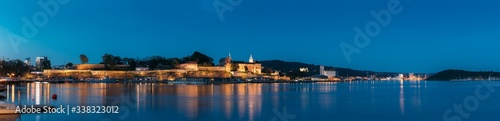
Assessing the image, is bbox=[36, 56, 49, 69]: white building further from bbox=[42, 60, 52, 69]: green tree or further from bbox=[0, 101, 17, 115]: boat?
bbox=[0, 101, 17, 115]: boat

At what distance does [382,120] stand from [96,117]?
1083cm

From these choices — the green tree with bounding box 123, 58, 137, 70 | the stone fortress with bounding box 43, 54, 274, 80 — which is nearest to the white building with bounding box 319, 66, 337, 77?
the stone fortress with bounding box 43, 54, 274, 80

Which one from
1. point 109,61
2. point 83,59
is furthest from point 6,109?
point 83,59

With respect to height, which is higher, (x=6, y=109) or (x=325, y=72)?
(x=325, y=72)

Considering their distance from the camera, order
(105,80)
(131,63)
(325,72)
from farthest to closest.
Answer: (325,72), (131,63), (105,80)

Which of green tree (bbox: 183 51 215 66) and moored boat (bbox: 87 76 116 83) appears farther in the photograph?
green tree (bbox: 183 51 215 66)

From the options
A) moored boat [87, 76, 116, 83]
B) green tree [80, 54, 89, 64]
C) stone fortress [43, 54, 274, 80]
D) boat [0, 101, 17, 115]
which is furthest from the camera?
green tree [80, 54, 89, 64]

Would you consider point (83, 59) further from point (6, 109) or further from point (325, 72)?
point (6, 109)

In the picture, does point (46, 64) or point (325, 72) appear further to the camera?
point (325, 72)
